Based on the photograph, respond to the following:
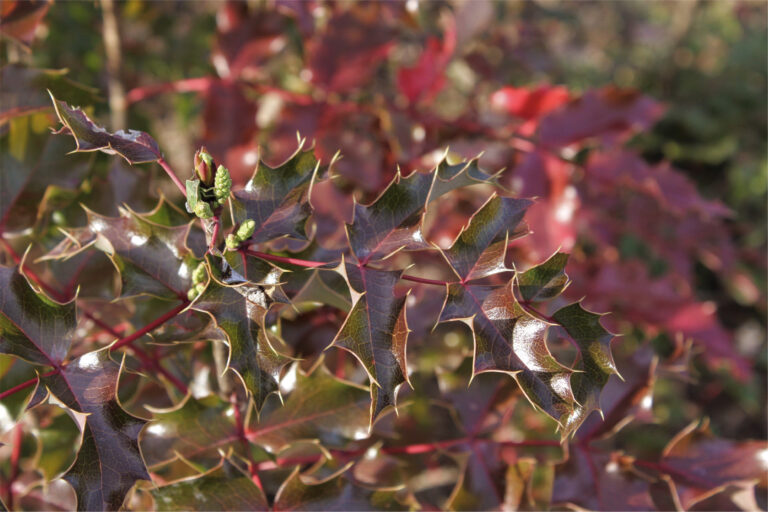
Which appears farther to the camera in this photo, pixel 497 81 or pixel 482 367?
pixel 497 81

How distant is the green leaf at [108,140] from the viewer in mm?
488

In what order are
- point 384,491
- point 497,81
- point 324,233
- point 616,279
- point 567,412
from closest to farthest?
point 567,412
point 384,491
point 324,233
point 616,279
point 497,81

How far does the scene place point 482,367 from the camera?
0.51 m

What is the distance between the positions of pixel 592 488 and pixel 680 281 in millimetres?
1022

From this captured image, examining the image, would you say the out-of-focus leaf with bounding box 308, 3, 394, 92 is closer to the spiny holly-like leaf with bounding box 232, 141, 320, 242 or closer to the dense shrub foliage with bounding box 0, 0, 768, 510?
the dense shrub foliage with bounding box 0, 0, 768, 510

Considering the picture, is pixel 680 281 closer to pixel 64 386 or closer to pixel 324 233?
pixel 324 233

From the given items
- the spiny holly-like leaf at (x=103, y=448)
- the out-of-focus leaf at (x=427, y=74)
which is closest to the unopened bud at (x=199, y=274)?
the spiny holly-like leaf at (x=103, y=448)

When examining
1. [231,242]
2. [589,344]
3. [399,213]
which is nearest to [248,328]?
[231,242]

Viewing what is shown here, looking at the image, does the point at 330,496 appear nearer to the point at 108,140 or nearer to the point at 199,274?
the point at 199,274

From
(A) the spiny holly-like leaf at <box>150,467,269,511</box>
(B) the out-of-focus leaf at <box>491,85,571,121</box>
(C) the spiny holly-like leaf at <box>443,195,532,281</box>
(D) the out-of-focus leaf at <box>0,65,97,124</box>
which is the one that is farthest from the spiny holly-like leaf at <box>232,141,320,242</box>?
(B) the out-of-focus leaf at <box>491,85,571,121</box>

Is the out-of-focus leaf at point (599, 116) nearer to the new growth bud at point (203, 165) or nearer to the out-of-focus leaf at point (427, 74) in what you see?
the out-of-focus leaf at point (427, 74)

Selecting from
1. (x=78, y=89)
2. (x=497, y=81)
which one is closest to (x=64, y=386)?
(x=78, y=89)

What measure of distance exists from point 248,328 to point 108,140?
0.20m

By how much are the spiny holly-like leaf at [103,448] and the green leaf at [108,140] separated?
18 centimetres
